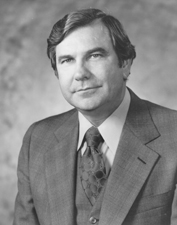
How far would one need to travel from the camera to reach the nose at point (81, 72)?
103 inches

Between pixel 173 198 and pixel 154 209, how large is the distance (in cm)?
20

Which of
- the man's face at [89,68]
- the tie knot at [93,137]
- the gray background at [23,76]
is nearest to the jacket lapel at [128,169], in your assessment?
the tie knot at [93,137]

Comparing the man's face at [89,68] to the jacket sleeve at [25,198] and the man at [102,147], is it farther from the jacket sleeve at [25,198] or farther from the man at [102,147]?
the jacket sleeve at [25,198]

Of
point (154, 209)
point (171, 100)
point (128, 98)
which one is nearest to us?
point (154, 209)

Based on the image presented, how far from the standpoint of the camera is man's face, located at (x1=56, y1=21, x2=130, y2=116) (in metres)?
2.63

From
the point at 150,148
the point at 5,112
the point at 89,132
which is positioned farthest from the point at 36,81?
the point at 150,148

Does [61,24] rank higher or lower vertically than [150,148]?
higher

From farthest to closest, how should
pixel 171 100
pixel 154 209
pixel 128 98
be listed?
pixel 171 100, pixel 128 98, pixel 154 209

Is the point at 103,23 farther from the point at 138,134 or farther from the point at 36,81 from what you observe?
the point at 36,81

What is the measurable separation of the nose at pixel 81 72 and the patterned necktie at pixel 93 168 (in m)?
0.39

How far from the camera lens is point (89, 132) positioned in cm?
286

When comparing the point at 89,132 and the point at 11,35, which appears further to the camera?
the point at 11,35

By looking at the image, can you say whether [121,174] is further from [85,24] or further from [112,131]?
[85,24]

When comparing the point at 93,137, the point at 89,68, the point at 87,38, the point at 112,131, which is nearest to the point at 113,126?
the point at 112,131
